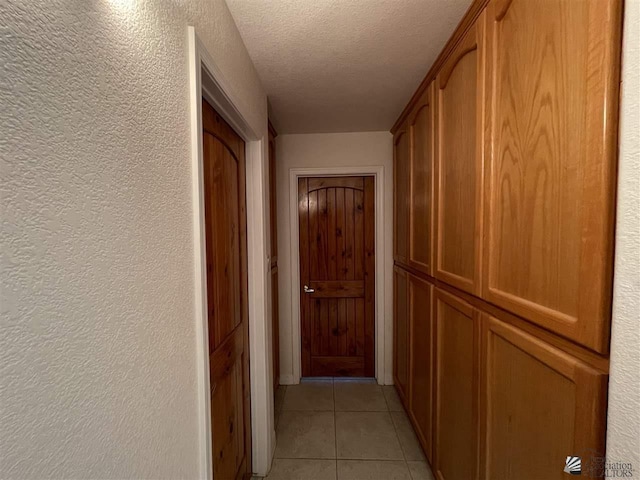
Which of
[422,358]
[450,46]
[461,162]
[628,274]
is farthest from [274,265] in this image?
[628,274]

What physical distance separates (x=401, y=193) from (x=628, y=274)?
1714mm

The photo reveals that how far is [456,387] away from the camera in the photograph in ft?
4.15

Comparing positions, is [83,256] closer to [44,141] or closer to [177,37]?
[44,141]

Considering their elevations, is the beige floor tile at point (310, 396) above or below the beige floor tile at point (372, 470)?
below

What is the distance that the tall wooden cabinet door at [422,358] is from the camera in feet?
5.18

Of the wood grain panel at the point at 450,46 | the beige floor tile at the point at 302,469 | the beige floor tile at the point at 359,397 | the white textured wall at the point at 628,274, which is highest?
the wood grain panel at the point at 450,46

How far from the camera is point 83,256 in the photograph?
17.5 inches

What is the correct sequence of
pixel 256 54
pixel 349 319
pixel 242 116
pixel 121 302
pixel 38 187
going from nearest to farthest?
pixel 38 187
pixel 121 302
pixel 242 116
pixel 256 54
pixel 349 319

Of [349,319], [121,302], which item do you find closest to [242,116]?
[121,302]

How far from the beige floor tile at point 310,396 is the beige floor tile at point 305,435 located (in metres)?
0.08

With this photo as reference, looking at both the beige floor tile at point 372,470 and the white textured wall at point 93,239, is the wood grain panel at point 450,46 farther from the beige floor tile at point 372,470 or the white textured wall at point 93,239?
the beige floor tile at point 372,470

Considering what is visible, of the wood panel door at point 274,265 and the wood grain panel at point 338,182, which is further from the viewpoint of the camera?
the wood grain panel at point 338,182

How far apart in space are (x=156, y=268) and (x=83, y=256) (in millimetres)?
193

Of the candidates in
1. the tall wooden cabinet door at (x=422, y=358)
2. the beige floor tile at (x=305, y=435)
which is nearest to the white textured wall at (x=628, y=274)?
the tall wooden cabinet door at (x=422, y=358)
